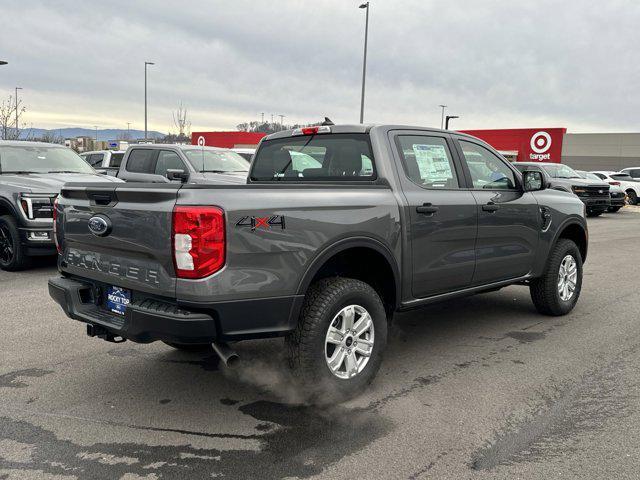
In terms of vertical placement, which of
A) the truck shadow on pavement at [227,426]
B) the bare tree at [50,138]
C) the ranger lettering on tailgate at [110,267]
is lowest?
the truck shadow on pavement at [227,426]

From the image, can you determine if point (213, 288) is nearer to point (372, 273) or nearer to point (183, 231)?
point (183, 231)

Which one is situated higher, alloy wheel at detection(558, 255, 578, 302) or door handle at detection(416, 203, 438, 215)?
door handle at detection(416, 203, 438, 215)

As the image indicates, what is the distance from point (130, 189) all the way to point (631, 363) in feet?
13.1

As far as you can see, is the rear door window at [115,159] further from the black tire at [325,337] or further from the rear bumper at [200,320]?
the black tire at [325,337]

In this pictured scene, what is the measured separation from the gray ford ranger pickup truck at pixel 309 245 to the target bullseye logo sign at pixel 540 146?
29646mm

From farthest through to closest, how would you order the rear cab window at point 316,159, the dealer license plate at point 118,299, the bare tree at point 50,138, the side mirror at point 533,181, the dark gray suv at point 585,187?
the bare tree at point 50,138
the dark gray suv at point 585,187
the side mirror at point 533,181
the rear cab window at point 316,159
the dealer license plate at point 118,299

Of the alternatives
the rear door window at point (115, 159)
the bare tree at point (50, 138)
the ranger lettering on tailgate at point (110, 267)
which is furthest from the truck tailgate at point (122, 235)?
the bare tree at point (50, 138)

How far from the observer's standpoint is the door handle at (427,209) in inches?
166

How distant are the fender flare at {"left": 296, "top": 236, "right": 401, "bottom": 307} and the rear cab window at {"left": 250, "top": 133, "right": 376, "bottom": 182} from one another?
23.7 inches

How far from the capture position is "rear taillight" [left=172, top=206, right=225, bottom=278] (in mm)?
3051

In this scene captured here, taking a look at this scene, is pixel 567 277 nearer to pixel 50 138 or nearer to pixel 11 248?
pixel 11 248

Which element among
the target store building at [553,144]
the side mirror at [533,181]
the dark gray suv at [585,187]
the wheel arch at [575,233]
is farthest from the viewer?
the target store building at [553,144]

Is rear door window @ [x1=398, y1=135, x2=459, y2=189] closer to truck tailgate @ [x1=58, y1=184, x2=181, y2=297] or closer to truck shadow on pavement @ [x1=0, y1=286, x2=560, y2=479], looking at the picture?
truck shadow on pavement @ [x1=0, y1=286, x2=560, y2=479]

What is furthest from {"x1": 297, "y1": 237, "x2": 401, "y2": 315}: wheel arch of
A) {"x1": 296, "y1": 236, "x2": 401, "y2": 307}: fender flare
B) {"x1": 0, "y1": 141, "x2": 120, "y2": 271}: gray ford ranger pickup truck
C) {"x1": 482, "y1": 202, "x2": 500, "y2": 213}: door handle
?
{"x1": 0, "y1": 141, "x2": 120, "y2": 271}: gray ford ranger pickup truck
